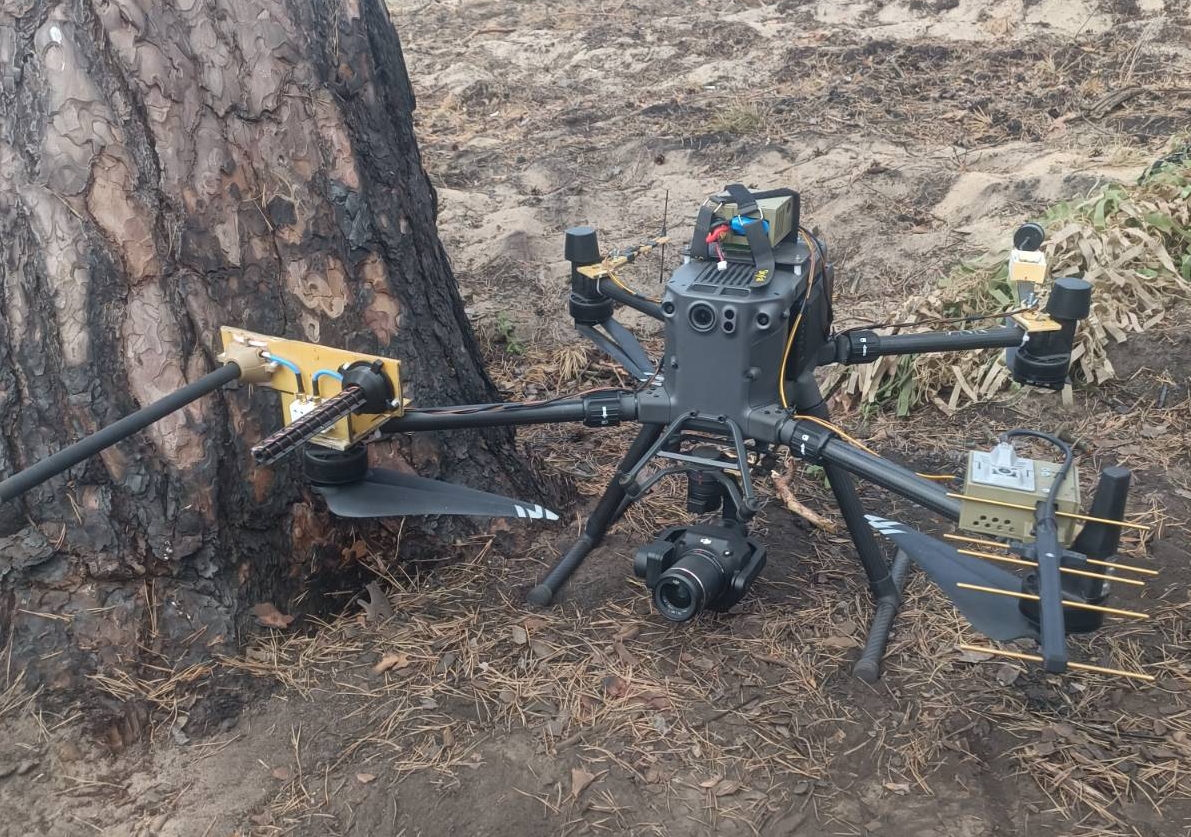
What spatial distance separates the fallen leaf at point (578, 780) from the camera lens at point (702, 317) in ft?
3.61

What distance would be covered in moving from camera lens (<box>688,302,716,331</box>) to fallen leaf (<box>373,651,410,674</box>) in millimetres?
1201

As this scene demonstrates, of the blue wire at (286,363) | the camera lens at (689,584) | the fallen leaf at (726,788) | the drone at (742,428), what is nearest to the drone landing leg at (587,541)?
the drone at (742,428)

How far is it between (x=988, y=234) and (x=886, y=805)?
13.0 feet

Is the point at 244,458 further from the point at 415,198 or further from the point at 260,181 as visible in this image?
the point at 415,198

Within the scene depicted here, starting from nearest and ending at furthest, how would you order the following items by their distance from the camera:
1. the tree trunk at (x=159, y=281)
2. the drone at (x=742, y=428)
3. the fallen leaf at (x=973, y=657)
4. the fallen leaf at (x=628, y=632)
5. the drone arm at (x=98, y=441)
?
the drone arm at (x=98, y=441)
the drone at (x=742, y=428)
the tree trunk at (x=159, y=281)
the fallen leaf at (x=973, y=657)
the fallen leaf at (x=628, y=632)

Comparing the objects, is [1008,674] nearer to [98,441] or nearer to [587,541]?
[587,541]

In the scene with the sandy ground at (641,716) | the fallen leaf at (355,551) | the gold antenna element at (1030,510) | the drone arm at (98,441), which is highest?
the drone arm at (98,441)

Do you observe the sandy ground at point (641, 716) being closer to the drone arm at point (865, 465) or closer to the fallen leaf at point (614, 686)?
the fallen leaf at point (614, 686)

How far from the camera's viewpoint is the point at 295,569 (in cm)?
291

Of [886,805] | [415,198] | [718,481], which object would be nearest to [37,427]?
[415,198]

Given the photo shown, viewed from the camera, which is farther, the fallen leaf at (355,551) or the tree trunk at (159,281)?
the fallen leaf at (355,551)

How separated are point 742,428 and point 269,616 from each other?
1406mm

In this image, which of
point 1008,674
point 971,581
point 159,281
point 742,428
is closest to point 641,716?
point 742,428

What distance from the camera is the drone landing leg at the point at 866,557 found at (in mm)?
2721
